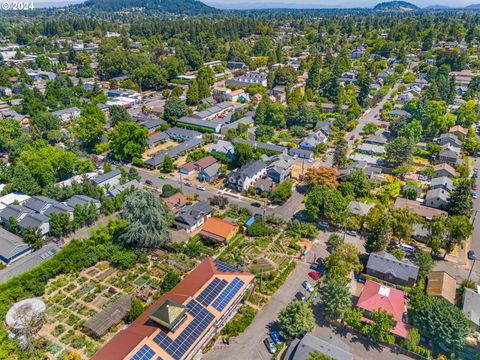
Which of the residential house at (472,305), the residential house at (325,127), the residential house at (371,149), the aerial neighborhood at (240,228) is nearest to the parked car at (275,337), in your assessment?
the aerial neighborhood at (240,228)

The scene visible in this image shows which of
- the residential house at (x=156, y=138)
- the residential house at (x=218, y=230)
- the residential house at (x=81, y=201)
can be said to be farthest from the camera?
the residential house at (x=156, y=138)

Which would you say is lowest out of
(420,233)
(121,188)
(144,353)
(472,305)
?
(472,305)

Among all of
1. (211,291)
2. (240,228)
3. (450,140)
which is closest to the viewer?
(211,291)

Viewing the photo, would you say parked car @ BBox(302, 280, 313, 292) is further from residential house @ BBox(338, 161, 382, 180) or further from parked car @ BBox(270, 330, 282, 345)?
residential house @ BBox(338, 161, 382, 180)

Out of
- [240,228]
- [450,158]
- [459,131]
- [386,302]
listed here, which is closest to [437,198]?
[450,158]

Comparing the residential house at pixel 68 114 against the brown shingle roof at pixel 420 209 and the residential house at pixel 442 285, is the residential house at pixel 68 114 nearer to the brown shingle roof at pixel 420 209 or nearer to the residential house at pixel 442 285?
the brown shingle roof at pixel 420 209

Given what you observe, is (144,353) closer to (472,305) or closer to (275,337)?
(275,337)
